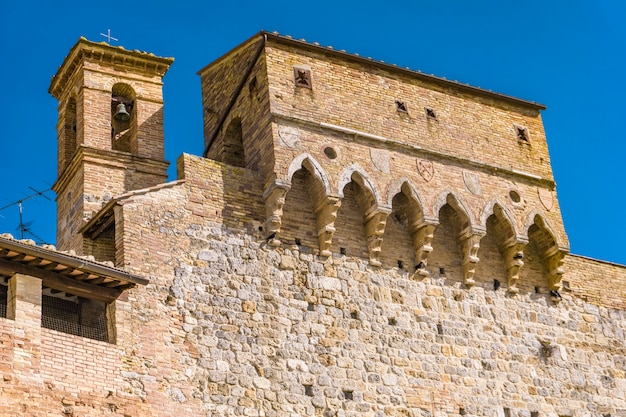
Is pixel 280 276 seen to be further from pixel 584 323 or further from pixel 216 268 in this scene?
pixel 584 323

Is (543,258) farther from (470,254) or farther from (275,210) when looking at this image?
(275,210)

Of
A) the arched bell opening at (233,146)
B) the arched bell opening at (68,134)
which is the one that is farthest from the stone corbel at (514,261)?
the arched bell opening at (68,134)

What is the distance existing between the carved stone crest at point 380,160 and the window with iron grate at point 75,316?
5068mm

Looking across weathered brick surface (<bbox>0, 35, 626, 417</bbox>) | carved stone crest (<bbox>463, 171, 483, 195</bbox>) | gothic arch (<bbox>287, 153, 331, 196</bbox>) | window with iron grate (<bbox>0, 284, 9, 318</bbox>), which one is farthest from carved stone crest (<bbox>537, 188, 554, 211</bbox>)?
window with iron grate (<bbox>0, 284, 9, 318</bbox>)

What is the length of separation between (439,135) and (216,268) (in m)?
4.87

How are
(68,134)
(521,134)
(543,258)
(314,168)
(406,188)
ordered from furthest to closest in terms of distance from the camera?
(521,134)
(68,134)
(543,258)
(406,188)
(314,168)

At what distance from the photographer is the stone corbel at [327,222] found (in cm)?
1786

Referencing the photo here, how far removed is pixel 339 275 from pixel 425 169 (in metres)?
2.51

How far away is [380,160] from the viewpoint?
1872cm

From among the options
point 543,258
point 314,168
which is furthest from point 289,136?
point 543,258

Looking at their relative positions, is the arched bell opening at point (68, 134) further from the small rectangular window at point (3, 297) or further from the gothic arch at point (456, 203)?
the gothic arch at point (456, 203)

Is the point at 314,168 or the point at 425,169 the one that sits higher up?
the point at 425,169

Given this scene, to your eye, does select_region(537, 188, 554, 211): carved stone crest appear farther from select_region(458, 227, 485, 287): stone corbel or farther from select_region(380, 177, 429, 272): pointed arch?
select_region(380, 177, 429, 272): pointed arch

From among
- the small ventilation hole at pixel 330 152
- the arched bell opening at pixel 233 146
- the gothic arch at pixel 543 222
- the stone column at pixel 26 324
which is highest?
the arched bell opening at pixel 233 146
